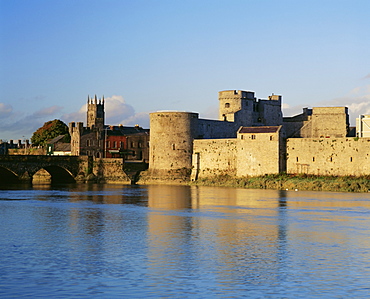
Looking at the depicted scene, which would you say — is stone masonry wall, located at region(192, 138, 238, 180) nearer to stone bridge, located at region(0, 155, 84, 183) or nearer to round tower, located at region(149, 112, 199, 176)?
round tower, located at region(149, 112, 199, 176)

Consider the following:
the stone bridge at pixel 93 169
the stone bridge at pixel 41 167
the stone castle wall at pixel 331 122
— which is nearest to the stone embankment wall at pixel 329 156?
the stone castle wall at pixel 331 122

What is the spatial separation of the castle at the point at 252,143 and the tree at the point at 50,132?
3146 cm

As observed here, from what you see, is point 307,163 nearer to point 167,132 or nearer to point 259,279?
point 167,132

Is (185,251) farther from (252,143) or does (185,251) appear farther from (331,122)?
(331,122)

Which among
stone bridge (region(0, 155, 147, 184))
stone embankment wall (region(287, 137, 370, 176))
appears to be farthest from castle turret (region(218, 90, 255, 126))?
stone embankment wall (region(287, 137, 370, 176))

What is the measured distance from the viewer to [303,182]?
2128 inches

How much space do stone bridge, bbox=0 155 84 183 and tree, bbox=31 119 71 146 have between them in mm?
23176

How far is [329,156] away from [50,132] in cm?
5274

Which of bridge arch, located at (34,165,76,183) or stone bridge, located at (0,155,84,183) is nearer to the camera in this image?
stone bridge, located at (0,155,84,183)

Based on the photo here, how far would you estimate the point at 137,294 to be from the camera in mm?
15648

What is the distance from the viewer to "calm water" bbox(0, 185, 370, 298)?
16359 mm

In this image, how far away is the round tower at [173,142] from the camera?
63750 mm

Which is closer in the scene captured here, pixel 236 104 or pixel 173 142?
pixel 173 142

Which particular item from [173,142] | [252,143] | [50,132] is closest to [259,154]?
[252,143]
